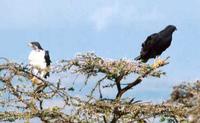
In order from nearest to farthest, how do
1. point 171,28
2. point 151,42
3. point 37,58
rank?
point 37,58, point 151,42, point 171,28

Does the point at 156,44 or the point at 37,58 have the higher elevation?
the point at 156,44

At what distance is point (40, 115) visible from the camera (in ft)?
43.5

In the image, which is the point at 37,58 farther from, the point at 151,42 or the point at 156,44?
the point at 156,44

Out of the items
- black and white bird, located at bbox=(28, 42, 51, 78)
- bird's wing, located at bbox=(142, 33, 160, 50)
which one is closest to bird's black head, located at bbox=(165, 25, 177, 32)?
bird's wing, located at bbox=(142, 33, 160, 50)

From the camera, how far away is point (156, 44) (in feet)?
57.0

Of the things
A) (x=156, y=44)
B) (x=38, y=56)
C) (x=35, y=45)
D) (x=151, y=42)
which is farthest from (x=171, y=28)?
(x=38, y=56)

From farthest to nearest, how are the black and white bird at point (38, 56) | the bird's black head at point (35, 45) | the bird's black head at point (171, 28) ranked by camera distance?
the bird's black head at point (171, 28), the bird's black head at point (35, 45), the black and white bird at point (38, 56)

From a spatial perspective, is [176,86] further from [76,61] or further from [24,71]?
[24,71]

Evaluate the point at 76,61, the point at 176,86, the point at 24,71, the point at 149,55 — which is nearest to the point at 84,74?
the point at 76,61

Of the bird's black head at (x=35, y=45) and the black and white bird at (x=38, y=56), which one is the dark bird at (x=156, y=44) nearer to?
the black and white bird at (x=38, y=56)

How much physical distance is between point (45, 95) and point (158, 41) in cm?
508

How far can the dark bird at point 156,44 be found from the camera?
16.6 meters

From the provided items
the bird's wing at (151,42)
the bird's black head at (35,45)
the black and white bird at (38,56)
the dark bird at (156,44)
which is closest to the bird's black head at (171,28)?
the dark bird at (156,44)

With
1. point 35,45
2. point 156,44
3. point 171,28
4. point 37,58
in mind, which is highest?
point 171,28
